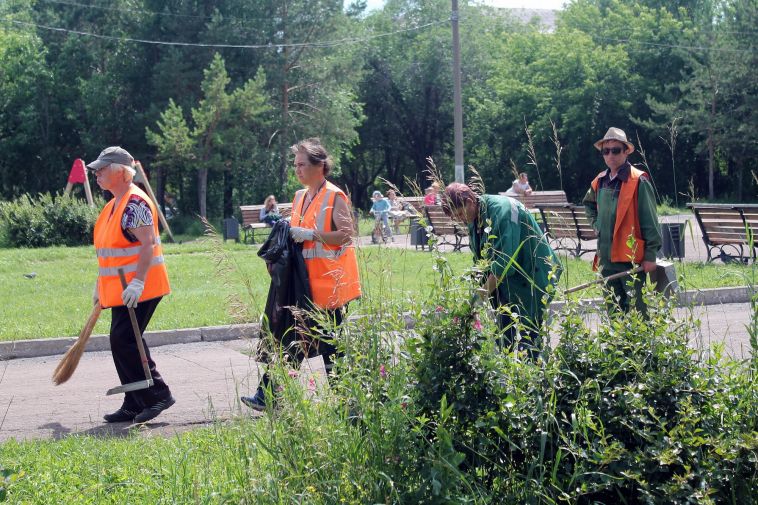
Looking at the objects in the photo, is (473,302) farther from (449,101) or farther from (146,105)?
(449,101)

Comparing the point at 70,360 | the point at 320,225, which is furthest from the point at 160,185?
the point at 320,225

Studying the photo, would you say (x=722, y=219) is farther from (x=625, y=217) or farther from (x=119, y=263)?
(x=119, y=263)

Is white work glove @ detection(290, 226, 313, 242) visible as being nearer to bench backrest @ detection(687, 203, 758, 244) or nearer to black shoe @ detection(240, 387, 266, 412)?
black shoe @ detection(240, 387, 266, 412)

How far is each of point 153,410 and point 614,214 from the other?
3447mm

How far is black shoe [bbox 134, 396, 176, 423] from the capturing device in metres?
6.86

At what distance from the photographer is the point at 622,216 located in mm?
6605

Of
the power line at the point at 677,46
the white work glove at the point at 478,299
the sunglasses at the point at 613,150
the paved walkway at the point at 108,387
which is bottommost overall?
the paved walkway at the point at 108,387

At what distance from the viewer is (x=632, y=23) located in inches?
2003

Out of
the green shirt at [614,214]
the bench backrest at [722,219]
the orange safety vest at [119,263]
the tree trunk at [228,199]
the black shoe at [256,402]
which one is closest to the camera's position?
the black shoe at [256,402]

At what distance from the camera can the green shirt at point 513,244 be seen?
17.4ft

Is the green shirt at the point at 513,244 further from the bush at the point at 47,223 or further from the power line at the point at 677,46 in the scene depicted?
the power line at the point at 677,46

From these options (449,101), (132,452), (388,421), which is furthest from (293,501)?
(449,101)

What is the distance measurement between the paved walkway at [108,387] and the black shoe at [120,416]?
0.24ft

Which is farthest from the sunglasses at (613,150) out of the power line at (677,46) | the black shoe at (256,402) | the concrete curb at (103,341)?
the power line at (677,46)
